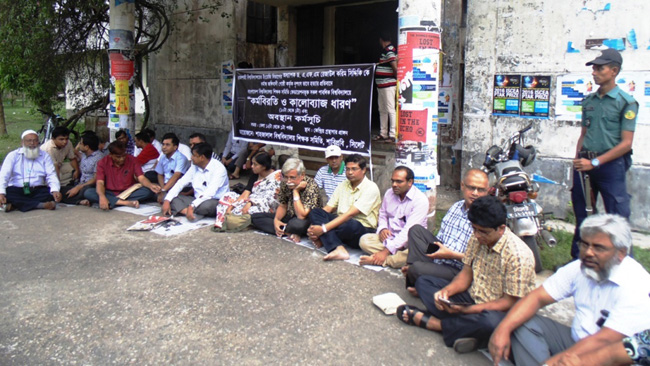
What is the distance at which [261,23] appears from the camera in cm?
1105

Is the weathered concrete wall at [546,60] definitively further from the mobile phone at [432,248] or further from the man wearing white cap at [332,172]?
the mobile phone at [432,248]

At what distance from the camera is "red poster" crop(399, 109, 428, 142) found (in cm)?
534

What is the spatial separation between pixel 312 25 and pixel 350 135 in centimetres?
573

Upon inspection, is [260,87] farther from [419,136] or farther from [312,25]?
[312,25]

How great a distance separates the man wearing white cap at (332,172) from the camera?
587cm

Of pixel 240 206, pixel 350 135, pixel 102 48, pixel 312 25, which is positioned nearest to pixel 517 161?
pixel 350 135

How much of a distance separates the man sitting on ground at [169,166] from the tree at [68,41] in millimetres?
4029

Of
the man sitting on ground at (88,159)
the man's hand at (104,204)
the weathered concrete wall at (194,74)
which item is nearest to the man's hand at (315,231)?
the man's hand at (104,204)

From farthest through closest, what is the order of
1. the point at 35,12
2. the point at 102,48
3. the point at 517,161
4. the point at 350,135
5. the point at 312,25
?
the point at 102,48, the point at 312,25, the point at 35,12, the point at 350,135, the point at 517,161

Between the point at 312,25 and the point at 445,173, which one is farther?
the point at 312,25

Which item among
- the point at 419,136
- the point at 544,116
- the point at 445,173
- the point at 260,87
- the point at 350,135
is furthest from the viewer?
the point at 445,173

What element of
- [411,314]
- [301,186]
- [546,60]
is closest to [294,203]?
[301,186]

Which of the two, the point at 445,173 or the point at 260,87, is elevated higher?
the point at 260,87

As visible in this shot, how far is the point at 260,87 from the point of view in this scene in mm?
7215
